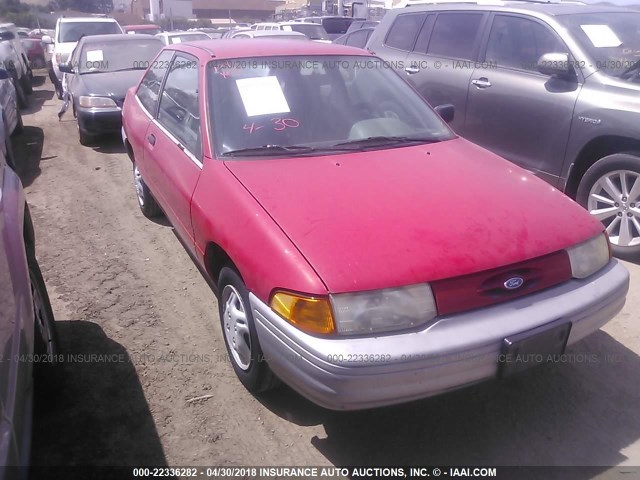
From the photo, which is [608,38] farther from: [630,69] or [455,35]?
[455,35]

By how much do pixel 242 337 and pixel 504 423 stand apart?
A: 134 cm

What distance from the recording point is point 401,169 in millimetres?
3062

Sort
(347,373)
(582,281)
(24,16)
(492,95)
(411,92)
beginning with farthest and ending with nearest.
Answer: (24,16), (492,95), (411,92), (582,281), (347,373)

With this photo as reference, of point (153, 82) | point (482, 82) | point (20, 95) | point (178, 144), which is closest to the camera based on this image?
point (178, 144)

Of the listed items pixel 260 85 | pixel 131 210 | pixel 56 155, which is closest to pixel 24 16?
pixel 56 155

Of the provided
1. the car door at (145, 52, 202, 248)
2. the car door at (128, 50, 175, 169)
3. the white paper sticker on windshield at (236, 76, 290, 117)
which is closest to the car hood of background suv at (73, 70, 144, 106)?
the car door at (128, 50, 175, 169)

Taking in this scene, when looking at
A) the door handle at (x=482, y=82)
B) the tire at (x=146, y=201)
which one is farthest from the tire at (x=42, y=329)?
→ the door handle at (x=482, y=82)

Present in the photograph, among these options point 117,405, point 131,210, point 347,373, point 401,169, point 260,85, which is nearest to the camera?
point 347,373

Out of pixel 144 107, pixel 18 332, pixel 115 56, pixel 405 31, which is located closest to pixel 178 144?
pixel 144 107

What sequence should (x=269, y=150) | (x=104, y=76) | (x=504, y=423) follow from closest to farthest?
(x=504, y=423) < (x=269, y=150) < (x=104, y=76)

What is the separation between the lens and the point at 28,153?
780 cm

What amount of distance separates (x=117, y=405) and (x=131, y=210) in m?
2.97

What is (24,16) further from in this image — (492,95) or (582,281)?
(582,281)

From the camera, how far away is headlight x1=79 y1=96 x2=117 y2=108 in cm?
744
